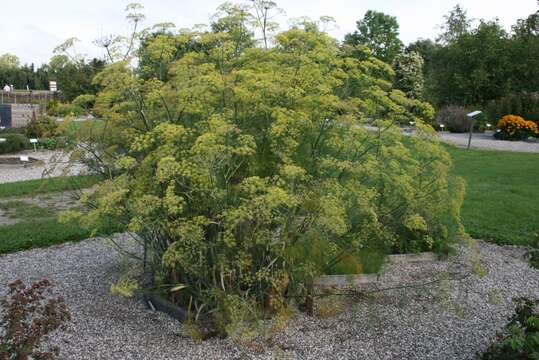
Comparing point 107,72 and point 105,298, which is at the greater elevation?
point 107,72

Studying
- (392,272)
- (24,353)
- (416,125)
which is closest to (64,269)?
(24,353)

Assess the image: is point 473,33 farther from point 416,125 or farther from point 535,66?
point 416,125

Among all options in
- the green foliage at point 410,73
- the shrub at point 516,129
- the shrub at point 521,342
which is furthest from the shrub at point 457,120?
the shrub at point 521,342

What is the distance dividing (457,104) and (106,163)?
23.0 meters

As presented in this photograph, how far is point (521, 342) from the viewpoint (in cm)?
275

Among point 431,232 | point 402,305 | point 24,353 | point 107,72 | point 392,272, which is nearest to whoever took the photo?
point 24,353

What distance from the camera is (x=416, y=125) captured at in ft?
13.8

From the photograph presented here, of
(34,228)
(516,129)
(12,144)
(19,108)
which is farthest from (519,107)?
(19,108)

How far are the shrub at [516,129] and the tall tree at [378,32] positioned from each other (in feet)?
80.1

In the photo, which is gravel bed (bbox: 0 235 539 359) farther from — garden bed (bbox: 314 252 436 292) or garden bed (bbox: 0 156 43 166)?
garden bed (bbox: 0 156 43 166)

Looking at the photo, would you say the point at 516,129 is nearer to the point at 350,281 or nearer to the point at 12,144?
the point at 12,144

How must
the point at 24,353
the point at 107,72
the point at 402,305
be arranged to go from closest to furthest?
the point at 24,353, the point at 107,72, the point at 402,305

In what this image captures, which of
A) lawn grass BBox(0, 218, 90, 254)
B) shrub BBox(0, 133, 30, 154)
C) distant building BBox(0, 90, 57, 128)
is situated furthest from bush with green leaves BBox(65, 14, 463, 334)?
distant building BBox(0, 90, 57, 128)

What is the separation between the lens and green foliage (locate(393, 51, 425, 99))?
29.5 meters
